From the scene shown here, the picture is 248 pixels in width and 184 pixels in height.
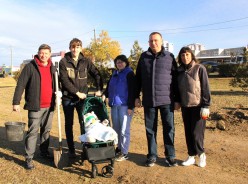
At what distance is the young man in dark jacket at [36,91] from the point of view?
17.3 feet

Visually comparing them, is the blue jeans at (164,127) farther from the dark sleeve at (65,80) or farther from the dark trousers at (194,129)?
the dark sleeve at (65,80)

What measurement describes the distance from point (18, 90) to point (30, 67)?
1.54 ft

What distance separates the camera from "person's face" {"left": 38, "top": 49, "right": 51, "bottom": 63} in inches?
209

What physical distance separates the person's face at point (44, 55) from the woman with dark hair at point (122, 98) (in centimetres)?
128

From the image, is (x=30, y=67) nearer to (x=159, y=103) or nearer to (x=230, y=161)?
(x=159, y=103)

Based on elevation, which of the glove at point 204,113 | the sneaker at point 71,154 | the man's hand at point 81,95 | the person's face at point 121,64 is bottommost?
the sneaker at point 71,154

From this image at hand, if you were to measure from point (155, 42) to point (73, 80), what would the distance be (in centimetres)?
169

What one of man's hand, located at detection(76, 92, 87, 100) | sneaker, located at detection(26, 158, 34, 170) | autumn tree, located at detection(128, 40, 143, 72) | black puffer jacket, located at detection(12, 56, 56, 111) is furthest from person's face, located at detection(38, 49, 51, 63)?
autumn tree, located at detection(128, 40, 143, 72)

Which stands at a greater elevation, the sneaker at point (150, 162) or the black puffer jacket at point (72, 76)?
the black puffer jacket at point (72, 76)

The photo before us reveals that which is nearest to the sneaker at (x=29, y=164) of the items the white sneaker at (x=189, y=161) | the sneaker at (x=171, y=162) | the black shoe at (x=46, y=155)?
the black shoe at (x=46, y=155)

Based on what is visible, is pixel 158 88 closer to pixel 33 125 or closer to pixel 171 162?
Result: pixel 171 162

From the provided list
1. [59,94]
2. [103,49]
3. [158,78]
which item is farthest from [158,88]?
[103,49]

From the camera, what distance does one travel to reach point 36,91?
530 cm

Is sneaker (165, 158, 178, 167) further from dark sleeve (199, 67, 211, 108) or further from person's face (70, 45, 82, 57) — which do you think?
person's face (70, 45, 82, 57)
